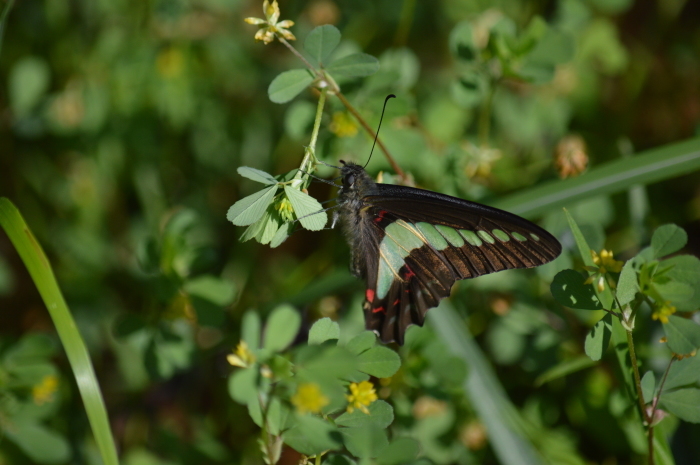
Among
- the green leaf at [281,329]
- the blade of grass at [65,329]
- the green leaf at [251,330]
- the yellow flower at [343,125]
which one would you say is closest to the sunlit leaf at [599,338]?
the green leaf at [281,329]

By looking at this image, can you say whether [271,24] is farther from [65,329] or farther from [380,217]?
[65,329]

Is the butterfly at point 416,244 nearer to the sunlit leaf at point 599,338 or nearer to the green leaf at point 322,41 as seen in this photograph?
the sunlit leaf at point 599,338

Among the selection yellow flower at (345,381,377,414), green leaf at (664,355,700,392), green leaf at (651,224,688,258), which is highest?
green leaf at (651,224,688,258)

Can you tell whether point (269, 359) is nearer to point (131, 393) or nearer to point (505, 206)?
point (505, 206)

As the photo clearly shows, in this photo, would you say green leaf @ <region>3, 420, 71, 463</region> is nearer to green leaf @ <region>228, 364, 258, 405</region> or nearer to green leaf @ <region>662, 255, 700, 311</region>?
green leaf @ <region>228, 364, 258, 405</region>

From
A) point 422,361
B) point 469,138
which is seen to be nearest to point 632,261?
point 422,361

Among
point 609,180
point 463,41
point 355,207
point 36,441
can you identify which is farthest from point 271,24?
point 36,441

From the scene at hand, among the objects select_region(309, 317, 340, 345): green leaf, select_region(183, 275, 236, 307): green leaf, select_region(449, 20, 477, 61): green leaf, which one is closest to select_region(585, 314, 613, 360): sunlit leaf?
select_region(309, 317, 340, 345): green leaf
